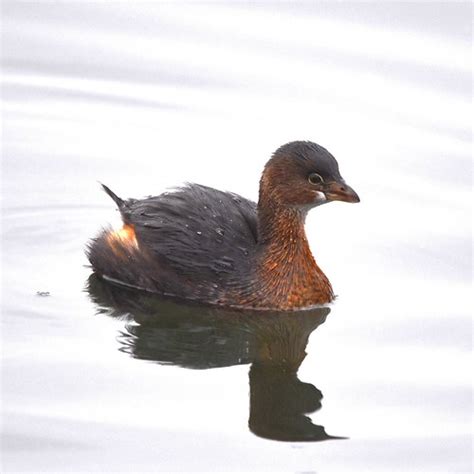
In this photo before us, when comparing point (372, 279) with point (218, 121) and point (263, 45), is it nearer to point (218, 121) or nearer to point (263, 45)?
point (218, 121)

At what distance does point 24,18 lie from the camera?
14.2 metres

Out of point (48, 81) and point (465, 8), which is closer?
point (48, 81)

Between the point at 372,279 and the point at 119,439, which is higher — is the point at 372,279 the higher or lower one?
the higher one

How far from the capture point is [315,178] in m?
9.88

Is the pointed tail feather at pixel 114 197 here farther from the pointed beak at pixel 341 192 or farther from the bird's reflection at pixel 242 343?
the pointed beak at pixel 341 192

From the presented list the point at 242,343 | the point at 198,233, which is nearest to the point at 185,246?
the point at 198,233

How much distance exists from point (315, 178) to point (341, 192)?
0.19m

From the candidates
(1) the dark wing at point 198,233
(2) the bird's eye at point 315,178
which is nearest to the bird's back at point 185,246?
(1) the dark wing at point 198,233

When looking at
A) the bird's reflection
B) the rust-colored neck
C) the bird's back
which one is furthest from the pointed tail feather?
the rust-colored neck

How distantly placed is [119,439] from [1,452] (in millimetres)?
622

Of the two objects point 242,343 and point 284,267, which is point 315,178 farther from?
point 242,343

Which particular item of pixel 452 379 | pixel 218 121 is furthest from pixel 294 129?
pixel 452 379

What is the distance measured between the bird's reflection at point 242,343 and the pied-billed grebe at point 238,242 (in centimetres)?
12

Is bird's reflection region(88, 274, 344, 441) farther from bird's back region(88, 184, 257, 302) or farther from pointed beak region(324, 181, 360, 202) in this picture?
pointed beak region(324, 181, 360, 202)
